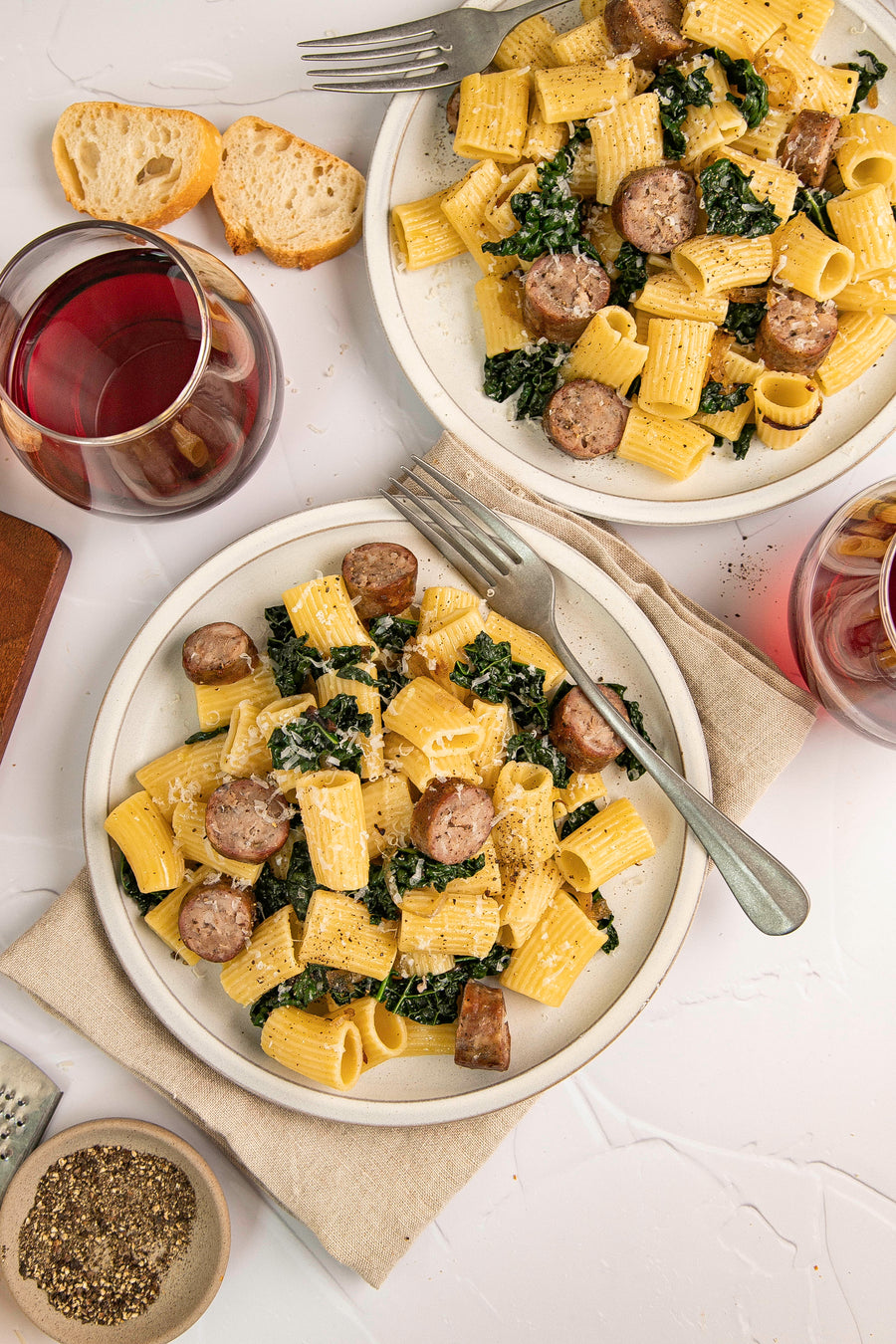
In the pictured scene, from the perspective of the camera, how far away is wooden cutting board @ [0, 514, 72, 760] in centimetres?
232

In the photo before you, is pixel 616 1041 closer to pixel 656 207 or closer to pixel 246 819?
pixel 246 819

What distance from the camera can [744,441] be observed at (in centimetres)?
228

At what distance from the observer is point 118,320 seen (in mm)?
1892

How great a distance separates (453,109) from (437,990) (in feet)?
6.81

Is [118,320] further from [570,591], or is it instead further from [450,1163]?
[450,1163]

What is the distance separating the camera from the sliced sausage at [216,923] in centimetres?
203

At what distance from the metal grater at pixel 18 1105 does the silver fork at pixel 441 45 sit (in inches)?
98.3

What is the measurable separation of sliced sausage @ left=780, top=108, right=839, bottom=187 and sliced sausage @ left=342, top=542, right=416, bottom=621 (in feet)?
4.20

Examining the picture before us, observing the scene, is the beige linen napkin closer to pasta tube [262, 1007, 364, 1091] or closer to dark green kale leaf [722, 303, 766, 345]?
pasta tube [262, 1007, 364, 1091]

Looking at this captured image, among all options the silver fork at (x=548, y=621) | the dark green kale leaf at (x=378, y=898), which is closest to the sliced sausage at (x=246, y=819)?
the dark green kale leaf at (x=378, y=898)

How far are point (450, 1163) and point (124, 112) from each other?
8.90 ft

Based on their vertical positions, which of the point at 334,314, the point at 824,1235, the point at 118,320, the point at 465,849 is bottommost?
the point at 824,1235

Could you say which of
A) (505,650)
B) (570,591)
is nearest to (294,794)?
(505,650)

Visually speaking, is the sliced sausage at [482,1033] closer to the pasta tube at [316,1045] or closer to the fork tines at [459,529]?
the pasta tube at [316,1045]
